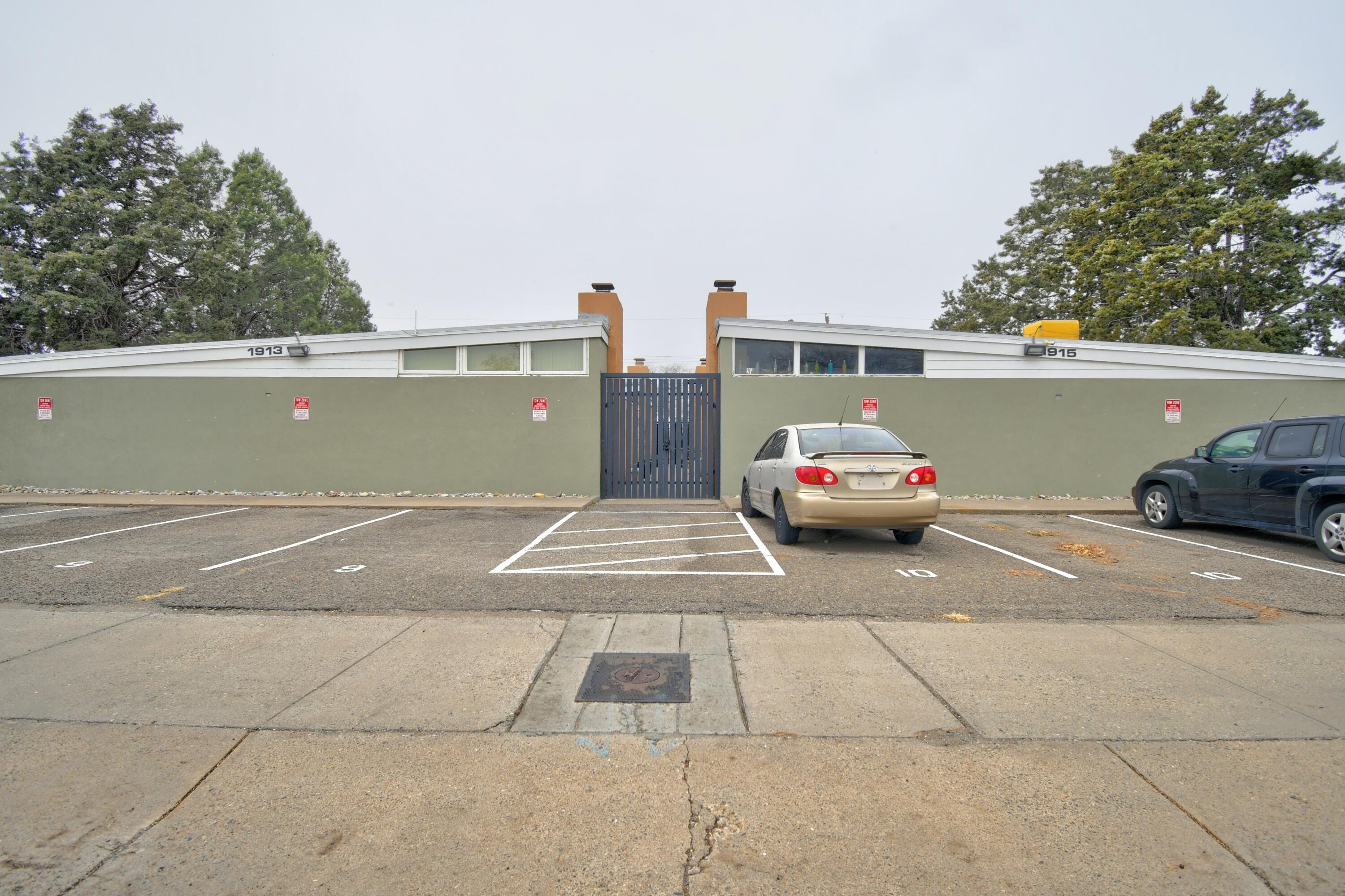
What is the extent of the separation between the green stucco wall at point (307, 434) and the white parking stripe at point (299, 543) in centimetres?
275

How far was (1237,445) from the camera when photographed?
9.10 meters

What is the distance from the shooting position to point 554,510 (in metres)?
12.2

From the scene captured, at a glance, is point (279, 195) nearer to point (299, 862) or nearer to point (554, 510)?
point (554, 510)

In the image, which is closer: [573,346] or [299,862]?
[299,862]

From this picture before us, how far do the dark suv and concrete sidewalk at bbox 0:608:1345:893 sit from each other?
4.27m

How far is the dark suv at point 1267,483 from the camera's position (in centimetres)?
763

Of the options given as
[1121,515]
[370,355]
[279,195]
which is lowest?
[1121,515]

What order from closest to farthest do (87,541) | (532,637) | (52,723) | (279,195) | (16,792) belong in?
(16,792)
(52,723)
(532,637)
(87,541)
(279,195)

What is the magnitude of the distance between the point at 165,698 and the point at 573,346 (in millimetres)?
11109

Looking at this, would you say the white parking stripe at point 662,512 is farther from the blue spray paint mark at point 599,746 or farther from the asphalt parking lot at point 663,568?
the blue spray paint mark at point 599,746

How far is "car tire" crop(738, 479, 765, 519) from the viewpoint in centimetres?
1073

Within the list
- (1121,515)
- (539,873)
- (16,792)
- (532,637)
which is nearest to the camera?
(539,873)

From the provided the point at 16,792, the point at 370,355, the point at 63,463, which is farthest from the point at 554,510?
the point at 63,463

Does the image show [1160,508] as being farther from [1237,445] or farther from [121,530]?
[121,530]
